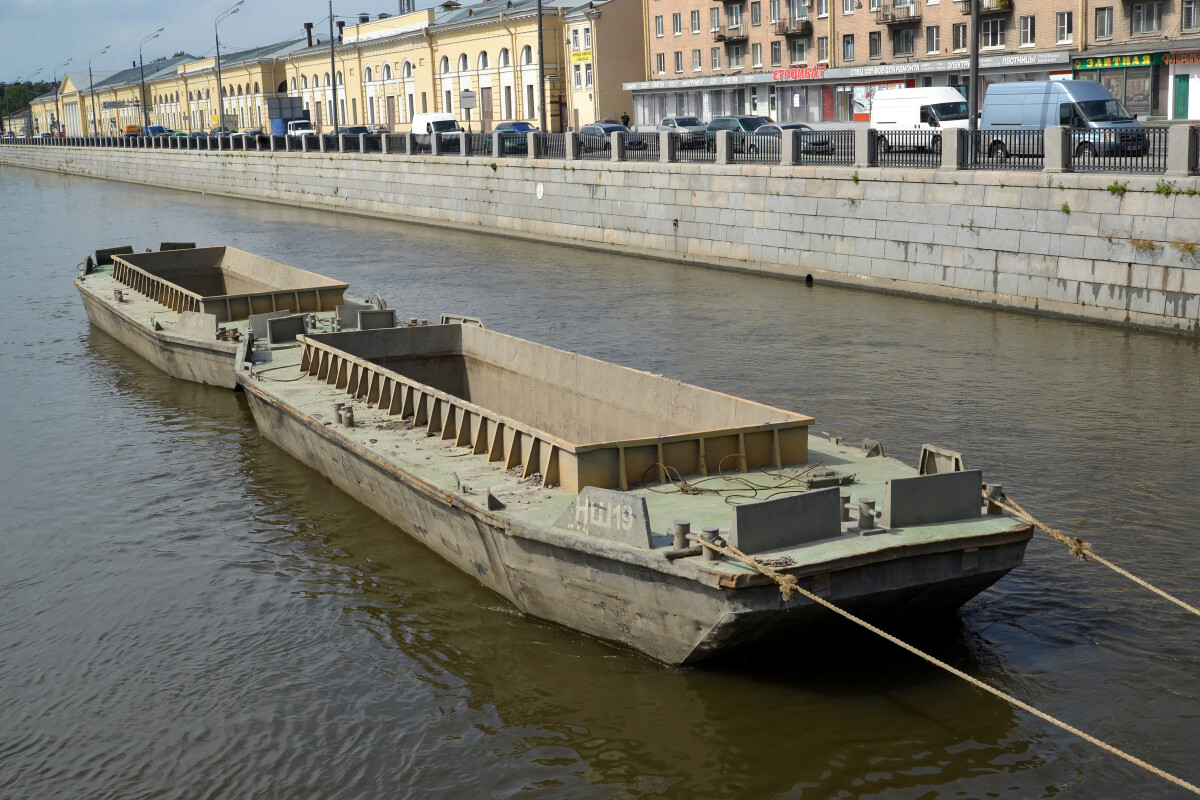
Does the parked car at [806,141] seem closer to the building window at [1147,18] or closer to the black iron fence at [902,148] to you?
the black iron fence at [902,148]

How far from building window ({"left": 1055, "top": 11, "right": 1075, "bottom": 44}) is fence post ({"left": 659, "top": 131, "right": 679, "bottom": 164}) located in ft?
72.8

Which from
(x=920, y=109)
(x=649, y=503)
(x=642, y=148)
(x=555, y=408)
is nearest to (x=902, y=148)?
(x=642, y=148)

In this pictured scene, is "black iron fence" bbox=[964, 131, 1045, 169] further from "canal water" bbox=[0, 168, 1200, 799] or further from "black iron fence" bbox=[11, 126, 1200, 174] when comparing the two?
"canal water" bbox=[0, 168, 1200, 799]

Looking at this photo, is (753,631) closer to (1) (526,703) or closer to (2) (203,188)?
(1) (526,703)

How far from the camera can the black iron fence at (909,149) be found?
74.5 feet

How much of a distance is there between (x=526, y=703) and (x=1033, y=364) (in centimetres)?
1113

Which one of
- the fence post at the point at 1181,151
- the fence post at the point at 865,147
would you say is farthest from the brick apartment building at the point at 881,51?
the fence post at the point at 1181,151

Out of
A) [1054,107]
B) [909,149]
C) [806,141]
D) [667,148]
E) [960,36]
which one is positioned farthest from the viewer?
[960,36]

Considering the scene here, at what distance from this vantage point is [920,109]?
35.2 m

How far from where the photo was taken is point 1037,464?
1210 centimetres

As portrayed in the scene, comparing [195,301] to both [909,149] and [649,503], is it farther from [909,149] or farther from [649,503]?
[909,149]

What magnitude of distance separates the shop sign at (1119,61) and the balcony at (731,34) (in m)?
19.0

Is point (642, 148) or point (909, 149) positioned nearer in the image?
point (909, 149)

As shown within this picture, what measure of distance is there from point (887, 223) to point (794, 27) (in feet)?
118
